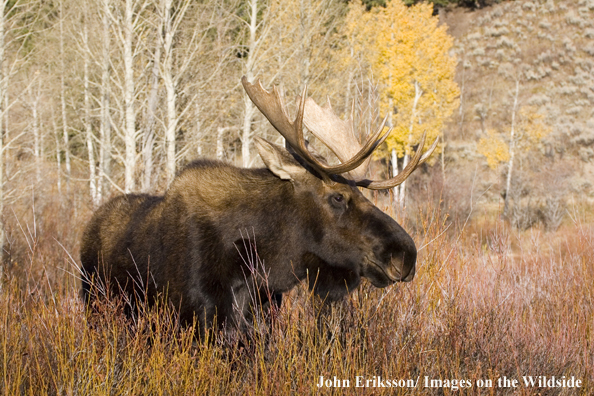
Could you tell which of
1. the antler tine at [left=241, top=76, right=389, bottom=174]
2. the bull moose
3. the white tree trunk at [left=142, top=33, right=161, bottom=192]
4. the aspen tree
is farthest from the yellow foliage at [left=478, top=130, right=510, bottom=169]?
the antler tine at [left=241, top=76, right=389, bottom=174]

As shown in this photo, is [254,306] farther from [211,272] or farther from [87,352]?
[87,352]

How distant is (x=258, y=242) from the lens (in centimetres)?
346

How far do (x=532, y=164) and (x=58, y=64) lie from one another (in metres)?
30.4

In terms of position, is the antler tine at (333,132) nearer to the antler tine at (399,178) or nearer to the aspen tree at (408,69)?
the antler tine at (399,178)

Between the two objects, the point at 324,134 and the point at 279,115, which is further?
the point at 324,134

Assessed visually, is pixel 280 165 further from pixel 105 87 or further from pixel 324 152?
pixel 324 152

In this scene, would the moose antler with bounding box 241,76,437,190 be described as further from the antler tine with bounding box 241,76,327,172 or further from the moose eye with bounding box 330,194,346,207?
the moose eye with bounding box 330,194,346,207

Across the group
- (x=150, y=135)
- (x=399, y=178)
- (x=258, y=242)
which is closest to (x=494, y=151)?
(x=150, y=135)

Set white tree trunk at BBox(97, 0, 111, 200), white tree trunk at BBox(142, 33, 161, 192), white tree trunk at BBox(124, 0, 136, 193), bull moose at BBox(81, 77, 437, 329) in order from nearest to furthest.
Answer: bull moose at BBox(81, 77, 437, 329)
white tree trunk at BBox(142, 33, 161, 192)
white tree trunk at BBox(124, 0, 136, 193)
white tree trunk at BBox(97, 0, 111, 200)

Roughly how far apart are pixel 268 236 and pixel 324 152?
Result: 1437cm

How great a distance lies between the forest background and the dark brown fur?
30 cm

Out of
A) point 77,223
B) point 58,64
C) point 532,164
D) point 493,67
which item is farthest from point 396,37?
point 493,67

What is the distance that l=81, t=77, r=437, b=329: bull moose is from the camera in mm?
3291

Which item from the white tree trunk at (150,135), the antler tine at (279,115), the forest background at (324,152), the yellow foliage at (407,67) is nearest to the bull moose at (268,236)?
the antler tine at (279,115)
